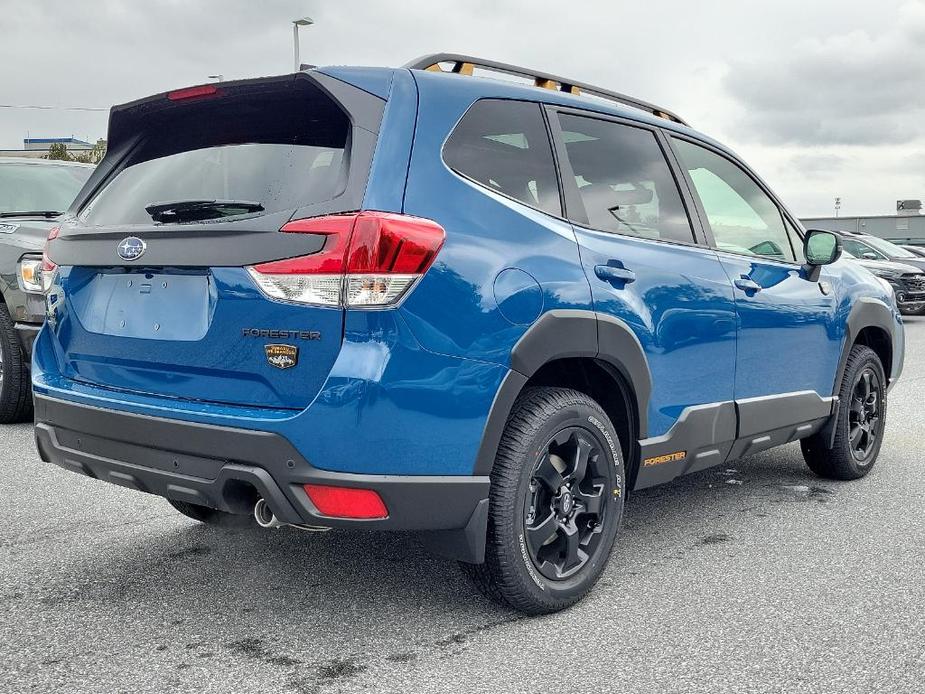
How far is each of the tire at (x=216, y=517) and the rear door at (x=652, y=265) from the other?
1.43 metres

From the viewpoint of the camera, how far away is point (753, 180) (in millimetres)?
4617

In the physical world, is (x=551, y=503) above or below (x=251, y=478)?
below

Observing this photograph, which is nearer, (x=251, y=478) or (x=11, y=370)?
(x=251, y=478)

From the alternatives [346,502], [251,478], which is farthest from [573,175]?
[251,478]

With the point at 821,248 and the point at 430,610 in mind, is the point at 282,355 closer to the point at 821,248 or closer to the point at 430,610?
the point at 430,610

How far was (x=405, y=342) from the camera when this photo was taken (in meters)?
2.66

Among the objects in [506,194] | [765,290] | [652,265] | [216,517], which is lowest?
[216,517]

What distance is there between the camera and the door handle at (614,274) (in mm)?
3309

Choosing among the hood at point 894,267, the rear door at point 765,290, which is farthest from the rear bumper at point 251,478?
the hood at point 894,267

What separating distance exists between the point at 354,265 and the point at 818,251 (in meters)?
2.86

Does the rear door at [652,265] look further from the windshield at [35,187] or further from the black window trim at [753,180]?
the windshield at [35,187]

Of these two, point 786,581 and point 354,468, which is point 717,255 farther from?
point 354,468

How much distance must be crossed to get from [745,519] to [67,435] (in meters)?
3.00

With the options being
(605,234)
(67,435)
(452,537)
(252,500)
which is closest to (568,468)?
(452,537)
